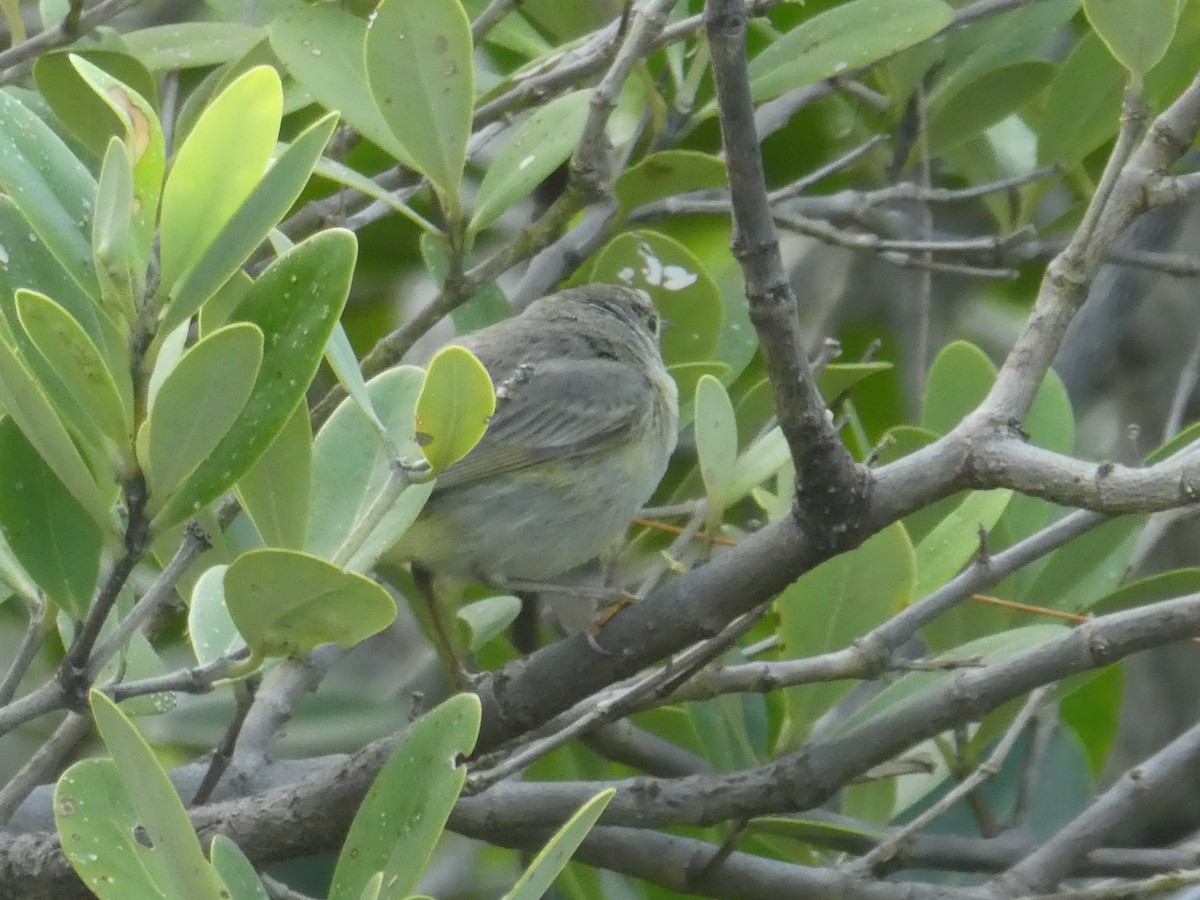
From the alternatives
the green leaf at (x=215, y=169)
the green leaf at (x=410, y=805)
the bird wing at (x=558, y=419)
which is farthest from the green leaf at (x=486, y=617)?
the green leaf at (x=215, y=169)

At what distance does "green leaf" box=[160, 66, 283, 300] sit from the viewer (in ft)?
4.68

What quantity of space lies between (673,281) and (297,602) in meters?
1.58

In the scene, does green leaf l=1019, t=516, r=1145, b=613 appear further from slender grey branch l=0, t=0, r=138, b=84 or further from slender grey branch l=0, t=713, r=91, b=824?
slender grey branch l=0, t=0, r=138, b=84

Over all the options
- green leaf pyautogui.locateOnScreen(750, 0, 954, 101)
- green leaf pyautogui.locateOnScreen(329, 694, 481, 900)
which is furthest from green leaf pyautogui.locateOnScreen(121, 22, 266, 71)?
green leaf pyautogui.locateOnScreen(329, 694, 481, 900)

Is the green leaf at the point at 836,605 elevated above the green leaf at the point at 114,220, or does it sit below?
below

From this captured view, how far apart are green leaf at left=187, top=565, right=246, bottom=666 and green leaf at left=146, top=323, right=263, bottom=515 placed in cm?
41

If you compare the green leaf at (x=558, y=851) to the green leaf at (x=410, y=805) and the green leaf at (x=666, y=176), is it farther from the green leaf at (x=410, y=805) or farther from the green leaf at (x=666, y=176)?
the green leaf at (x=666, y=176)

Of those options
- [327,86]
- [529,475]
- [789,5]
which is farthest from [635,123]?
[327,86]

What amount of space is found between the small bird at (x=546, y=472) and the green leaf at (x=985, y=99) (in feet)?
2.53

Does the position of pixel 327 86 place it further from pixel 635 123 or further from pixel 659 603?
pixel 635 123

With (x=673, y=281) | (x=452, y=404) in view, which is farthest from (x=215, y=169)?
(x=673, y=281)

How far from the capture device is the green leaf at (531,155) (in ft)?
8.18

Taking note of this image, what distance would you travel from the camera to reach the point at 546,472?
316 cm

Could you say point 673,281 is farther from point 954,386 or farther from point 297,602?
point 297,602
